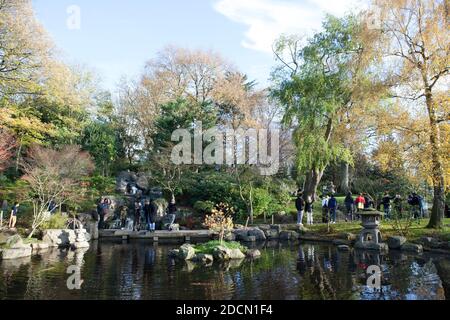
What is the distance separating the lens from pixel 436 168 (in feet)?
44.1

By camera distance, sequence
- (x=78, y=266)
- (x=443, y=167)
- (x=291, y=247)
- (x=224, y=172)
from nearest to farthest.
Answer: (x=78, y=266)
(x=443, y=167)
(x=291, y=247)
(x=224, y=172)

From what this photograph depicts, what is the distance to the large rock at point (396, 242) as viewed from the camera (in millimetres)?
13062

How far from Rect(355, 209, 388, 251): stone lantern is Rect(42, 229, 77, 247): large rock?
35.9ft

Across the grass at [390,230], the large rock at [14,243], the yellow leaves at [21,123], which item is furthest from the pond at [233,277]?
the yellow leaves at [21,123]

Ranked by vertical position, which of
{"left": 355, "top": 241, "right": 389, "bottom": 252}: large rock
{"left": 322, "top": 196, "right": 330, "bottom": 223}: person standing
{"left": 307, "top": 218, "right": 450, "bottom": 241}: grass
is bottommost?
{"left": 355, "top": 241, "right": 389, "bottom": 252}: large rock

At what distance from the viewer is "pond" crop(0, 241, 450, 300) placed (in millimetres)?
7117

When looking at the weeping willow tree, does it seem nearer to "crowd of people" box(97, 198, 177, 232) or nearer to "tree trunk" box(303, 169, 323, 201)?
"tree trunk" box(303, 169, 323, 201)

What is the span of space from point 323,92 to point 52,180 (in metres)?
12.8

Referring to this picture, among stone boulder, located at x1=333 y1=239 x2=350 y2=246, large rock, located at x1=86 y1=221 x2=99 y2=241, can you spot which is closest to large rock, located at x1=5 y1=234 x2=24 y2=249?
large rock, located at x1=86 y1=221 x2=99 y2=241
